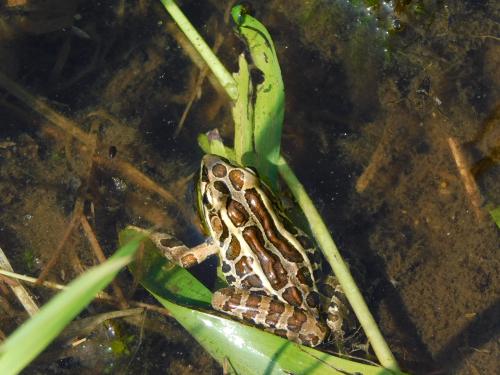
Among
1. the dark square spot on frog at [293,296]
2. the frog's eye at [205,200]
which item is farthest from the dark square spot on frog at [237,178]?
the dark square spot on frog at [293,296]

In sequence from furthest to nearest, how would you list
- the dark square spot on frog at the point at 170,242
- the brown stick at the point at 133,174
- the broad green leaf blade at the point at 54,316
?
the brown stick at the point at 133,174, the dark square spot on frog at the point at 170,242, the broad green leaf blade at the point at 54,316

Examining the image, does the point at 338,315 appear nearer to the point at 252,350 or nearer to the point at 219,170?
the point at 252,350

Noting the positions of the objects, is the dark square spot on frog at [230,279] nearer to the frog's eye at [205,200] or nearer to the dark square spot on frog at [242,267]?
the dark square spot on frog at [242,267]

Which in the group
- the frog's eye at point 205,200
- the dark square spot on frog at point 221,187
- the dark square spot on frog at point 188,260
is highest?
the dark square spot on frog at point 221,187

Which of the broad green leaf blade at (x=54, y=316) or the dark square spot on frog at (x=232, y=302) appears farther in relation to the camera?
the dark square spot on frog at (x=232, y=302)

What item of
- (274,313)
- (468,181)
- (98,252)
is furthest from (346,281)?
(98,252)

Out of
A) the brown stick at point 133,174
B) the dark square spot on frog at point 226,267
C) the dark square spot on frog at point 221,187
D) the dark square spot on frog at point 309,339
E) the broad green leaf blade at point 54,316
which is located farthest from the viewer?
the brown stick at point 133,174

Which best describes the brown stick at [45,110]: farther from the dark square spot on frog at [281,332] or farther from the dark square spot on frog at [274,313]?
the dark square spot on frog at [281,332]

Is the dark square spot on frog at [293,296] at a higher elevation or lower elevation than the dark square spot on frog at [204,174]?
lower
